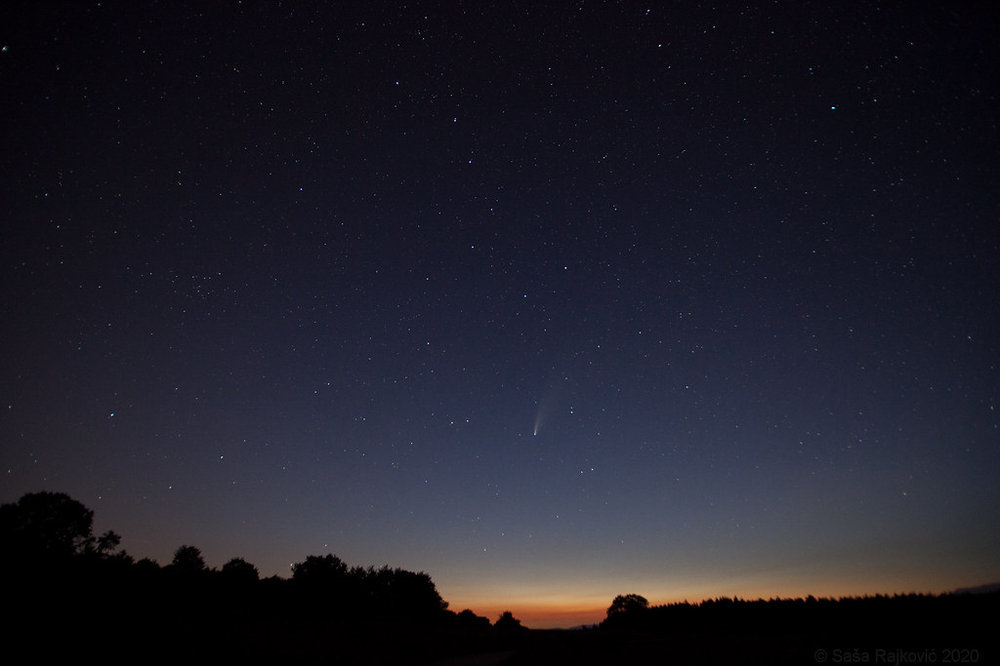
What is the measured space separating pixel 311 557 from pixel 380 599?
1384 cm

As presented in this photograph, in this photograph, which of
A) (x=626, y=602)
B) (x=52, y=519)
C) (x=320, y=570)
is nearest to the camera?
(x=52, y=519)

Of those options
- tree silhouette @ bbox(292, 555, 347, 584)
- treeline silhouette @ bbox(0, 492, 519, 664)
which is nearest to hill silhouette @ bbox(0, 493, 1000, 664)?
treeline silhouette @ bbox(0, 492, 519, 664)

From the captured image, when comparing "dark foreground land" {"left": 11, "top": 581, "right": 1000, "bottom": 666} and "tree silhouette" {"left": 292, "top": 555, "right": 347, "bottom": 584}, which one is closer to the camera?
"dark foreground land" {"left": 11, "top": 581, "right": 1000, "bottom": 666}

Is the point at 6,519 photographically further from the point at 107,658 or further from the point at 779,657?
the point at 779,657

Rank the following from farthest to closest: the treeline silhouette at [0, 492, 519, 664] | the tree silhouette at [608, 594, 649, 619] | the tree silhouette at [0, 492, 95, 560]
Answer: the tree silhouette at [608, 594, 649, 619] < the tree silhouette at [0, 492, 95, 560] < the treeline silhouette at [0, 492, 519, 664]

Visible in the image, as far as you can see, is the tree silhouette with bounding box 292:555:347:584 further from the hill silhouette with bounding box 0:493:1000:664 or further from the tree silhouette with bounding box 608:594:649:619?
the tree silhouette with bounding box 608:594:649:619

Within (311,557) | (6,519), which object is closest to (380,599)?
(311,557)

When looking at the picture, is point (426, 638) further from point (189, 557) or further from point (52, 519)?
point (189, 557)

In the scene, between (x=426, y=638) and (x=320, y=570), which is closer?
(x=426, y=638)

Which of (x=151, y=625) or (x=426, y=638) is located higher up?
(x=151, y=625)

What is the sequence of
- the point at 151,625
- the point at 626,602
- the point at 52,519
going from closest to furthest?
the point at 151,625
the point at 52,519
the point at 626,602

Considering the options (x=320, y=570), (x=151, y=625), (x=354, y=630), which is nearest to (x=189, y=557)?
(x=320, y=570)

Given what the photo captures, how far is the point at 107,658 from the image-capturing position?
11180mm

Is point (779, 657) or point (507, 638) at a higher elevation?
point (779, 657)
